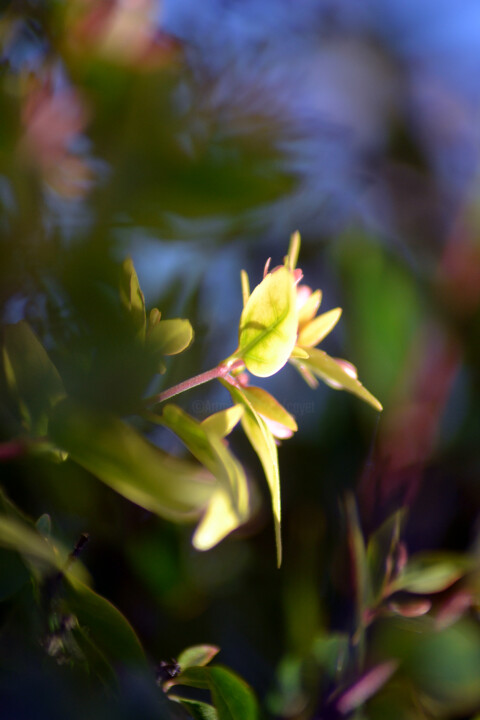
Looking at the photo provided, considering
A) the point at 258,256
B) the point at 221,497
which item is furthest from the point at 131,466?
the point at 258,256

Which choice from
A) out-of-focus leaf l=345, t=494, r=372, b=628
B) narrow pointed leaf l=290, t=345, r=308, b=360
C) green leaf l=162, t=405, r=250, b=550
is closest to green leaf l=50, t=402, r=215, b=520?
green leaf l=162, t=405, r=250, b=550

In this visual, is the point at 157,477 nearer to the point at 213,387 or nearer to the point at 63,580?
the point at 63,580

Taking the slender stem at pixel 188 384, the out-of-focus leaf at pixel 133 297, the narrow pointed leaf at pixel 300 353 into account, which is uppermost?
the out-of-focus leaf at pixel 133 297

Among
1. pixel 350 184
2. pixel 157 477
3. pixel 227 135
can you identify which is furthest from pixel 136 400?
pixel 350 184

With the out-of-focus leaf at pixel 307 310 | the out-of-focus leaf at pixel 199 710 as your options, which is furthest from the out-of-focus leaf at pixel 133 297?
the out-of-focus leaf at pixel 199 710

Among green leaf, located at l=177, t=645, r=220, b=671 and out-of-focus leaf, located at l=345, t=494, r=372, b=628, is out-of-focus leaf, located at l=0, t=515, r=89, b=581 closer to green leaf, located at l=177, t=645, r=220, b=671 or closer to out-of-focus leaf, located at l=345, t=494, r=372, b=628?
green leaf, located at l=177, t=645, r=220, b=671

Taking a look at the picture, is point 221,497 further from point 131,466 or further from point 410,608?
point 410,608

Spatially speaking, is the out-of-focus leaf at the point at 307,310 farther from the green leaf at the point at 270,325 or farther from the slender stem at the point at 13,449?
the slender stem at the point at 13,449
